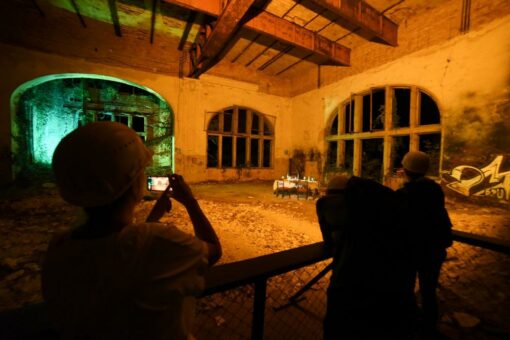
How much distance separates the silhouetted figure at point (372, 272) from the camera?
1065mm

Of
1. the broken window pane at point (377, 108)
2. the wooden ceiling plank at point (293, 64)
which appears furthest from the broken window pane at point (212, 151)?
the broken window pane at point (377, 108)

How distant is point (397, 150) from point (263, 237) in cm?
614

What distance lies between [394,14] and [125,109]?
10.2m

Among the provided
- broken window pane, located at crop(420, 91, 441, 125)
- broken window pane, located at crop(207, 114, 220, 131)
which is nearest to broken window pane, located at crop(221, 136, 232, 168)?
broken window pane, located at crop(207, 114, 220, 131)

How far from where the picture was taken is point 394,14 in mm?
6637

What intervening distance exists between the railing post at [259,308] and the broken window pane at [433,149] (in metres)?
7.21

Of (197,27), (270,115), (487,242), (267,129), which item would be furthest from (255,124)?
(487,242)

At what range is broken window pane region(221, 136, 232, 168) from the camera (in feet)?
33.9

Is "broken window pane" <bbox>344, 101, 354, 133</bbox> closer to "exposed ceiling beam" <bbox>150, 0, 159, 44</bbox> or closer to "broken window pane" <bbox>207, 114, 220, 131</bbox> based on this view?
"broken window pane" <bbox>207, 114, 220, 131</bbox>

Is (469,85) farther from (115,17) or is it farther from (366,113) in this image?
(115,17)

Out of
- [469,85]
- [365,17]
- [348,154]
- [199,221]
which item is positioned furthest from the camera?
[348,154]

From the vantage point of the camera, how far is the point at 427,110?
6902 mm

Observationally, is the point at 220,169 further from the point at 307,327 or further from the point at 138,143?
the point at 138,143

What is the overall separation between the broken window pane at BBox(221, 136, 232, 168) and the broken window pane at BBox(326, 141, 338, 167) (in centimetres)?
420
